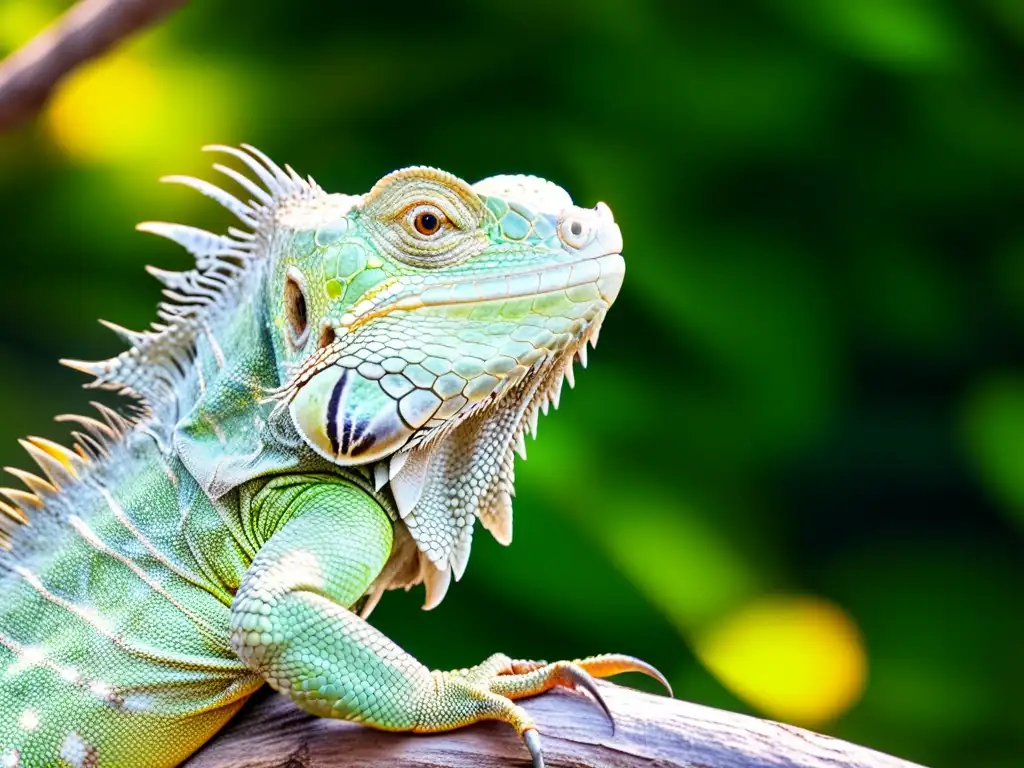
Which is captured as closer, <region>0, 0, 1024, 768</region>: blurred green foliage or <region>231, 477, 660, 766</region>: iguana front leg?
<region>231, 477, 660, 766</region>: iguana front leg

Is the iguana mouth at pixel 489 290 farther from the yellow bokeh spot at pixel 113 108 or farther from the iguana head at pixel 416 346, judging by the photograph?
the yellow bokeh spot at pixel 113 108

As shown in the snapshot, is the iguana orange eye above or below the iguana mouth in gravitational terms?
above

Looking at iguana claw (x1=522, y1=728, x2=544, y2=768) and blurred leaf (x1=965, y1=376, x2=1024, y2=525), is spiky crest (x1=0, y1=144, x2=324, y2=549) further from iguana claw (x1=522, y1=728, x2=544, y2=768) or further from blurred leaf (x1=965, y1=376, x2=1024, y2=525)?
blurred leaf (x1=965, y1=376, x2=1024, y2=525)

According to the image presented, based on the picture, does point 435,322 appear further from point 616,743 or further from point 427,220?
point 616,743

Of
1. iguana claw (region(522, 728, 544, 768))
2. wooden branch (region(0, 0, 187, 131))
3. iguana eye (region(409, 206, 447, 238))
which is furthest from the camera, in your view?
wooden branch (region(0, 0, 187, 131))

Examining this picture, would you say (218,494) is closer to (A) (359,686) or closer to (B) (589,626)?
(A) (359,686)

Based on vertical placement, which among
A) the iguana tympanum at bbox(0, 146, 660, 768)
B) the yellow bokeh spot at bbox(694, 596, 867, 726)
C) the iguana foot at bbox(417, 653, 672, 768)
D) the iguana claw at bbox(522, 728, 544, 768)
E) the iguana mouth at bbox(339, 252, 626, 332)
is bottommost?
the yellow bokeh spot at bbox(694, 596, 867, 726)

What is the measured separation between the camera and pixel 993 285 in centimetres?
547

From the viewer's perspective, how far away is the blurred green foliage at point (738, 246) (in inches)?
205

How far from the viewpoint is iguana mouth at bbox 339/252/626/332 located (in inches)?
90.5

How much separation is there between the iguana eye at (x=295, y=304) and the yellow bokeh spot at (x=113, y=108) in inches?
129

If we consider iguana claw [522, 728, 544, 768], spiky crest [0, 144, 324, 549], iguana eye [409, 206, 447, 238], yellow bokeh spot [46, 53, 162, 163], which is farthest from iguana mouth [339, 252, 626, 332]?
yellow bokeh spot [46, 53, 162, 163]

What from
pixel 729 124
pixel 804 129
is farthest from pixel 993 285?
pixel 729 124

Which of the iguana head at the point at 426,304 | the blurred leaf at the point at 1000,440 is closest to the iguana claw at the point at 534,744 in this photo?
the iguana head at the point at 426,304
